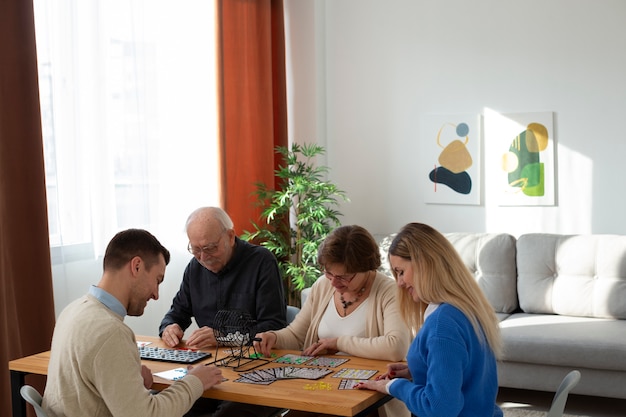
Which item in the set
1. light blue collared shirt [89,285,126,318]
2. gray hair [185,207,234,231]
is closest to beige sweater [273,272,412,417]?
gray hair [185,207,234,231]

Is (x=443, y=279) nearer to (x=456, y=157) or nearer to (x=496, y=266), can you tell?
(x=496, y=266)

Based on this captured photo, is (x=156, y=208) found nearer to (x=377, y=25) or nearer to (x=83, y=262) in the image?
(x=83, y=262)

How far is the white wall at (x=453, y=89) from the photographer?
560 cm

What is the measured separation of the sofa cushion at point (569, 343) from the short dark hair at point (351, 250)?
1.72 metres

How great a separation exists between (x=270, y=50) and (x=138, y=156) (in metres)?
1.67

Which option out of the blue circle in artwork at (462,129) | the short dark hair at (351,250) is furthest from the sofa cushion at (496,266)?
the short dark hair at (351,250)

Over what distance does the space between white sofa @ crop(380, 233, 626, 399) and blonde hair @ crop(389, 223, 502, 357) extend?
2.18 meters

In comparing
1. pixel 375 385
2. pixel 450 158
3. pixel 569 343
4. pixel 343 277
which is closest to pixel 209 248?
pixel 343 277

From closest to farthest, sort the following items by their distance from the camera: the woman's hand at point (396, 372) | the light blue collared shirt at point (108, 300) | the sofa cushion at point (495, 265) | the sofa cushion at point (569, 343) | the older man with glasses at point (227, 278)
→ the light blue collared shirt at point (108, 300), the woman's hand at point (396, 372), the older man with glasses at point (227, 278), the sofa cushion at point (569, 343), the sofa cushion at point (495, 265)

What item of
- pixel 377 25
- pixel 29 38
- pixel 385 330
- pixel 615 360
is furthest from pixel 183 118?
pixel 615 360

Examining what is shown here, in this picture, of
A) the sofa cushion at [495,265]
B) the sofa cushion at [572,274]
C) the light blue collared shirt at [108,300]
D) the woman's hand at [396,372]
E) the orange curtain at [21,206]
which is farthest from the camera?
the sofa cushion at [495,265]

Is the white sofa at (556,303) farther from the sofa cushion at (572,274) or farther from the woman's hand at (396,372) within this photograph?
the woman's hand at (396,372)

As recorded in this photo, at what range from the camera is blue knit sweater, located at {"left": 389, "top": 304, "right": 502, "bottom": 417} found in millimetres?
2371

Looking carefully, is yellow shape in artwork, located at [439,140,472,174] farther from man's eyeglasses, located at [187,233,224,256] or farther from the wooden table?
the wooden table
